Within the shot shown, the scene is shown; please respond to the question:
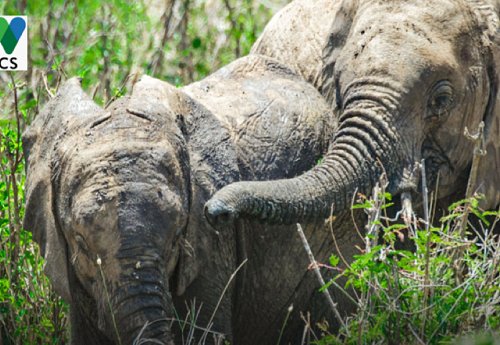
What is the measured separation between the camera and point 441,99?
7.24 m

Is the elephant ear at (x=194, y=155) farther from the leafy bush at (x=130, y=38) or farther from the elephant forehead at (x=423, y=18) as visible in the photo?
the leafy bush at (x=130, y=38)

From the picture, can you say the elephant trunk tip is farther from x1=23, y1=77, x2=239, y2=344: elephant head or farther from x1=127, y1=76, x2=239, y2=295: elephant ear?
x1=127, y1=76, x2=239, y2=295: elephant ear

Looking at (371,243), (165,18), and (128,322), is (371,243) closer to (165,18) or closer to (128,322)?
(128,322)

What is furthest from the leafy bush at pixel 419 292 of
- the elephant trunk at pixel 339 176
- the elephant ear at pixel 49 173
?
the elephant ear at pixel 49 173

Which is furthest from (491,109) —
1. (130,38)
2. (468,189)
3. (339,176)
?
(130,38)

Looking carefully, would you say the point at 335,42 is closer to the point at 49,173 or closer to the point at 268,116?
→ the point at 268,116

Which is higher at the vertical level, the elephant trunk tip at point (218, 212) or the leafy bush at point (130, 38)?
the elephant trunk tip at point (218, 212)

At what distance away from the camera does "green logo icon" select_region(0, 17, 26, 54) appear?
8307mm

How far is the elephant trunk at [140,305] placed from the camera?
5.84 m

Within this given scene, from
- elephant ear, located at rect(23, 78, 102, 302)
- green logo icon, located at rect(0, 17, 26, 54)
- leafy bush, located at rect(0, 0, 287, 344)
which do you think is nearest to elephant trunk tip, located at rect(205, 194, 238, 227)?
elephant ear, located at rect(23, 78, 102, 302)

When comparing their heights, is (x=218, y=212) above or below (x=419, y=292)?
above

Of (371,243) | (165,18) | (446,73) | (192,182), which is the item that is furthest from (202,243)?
(165,18)

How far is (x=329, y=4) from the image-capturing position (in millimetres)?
8281

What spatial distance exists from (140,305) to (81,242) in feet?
1.26
